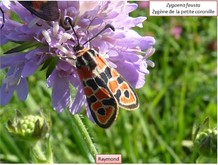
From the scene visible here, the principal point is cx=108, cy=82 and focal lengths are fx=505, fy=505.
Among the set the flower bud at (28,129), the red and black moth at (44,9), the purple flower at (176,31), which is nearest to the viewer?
the red and black moth at (44,9)

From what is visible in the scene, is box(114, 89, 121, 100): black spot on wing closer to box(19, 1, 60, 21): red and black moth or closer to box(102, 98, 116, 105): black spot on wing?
box(102, 98, 116, 105): black spot on wing

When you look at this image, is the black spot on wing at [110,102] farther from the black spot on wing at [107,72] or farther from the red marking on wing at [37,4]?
the red marking on wing at [37,4]

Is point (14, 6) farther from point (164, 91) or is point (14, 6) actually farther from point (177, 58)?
point (177, 58)

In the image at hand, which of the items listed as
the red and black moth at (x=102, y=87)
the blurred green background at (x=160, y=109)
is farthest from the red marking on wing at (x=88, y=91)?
the blurred green background at (x=160, y=109)

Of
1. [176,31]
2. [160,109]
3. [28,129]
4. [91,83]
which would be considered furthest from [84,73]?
[176,31]

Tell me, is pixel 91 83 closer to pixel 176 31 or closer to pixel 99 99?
pixel 99 99

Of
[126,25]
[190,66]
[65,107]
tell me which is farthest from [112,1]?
[190,66]

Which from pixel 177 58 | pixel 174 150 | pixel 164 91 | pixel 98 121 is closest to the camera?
pixel 98 121
